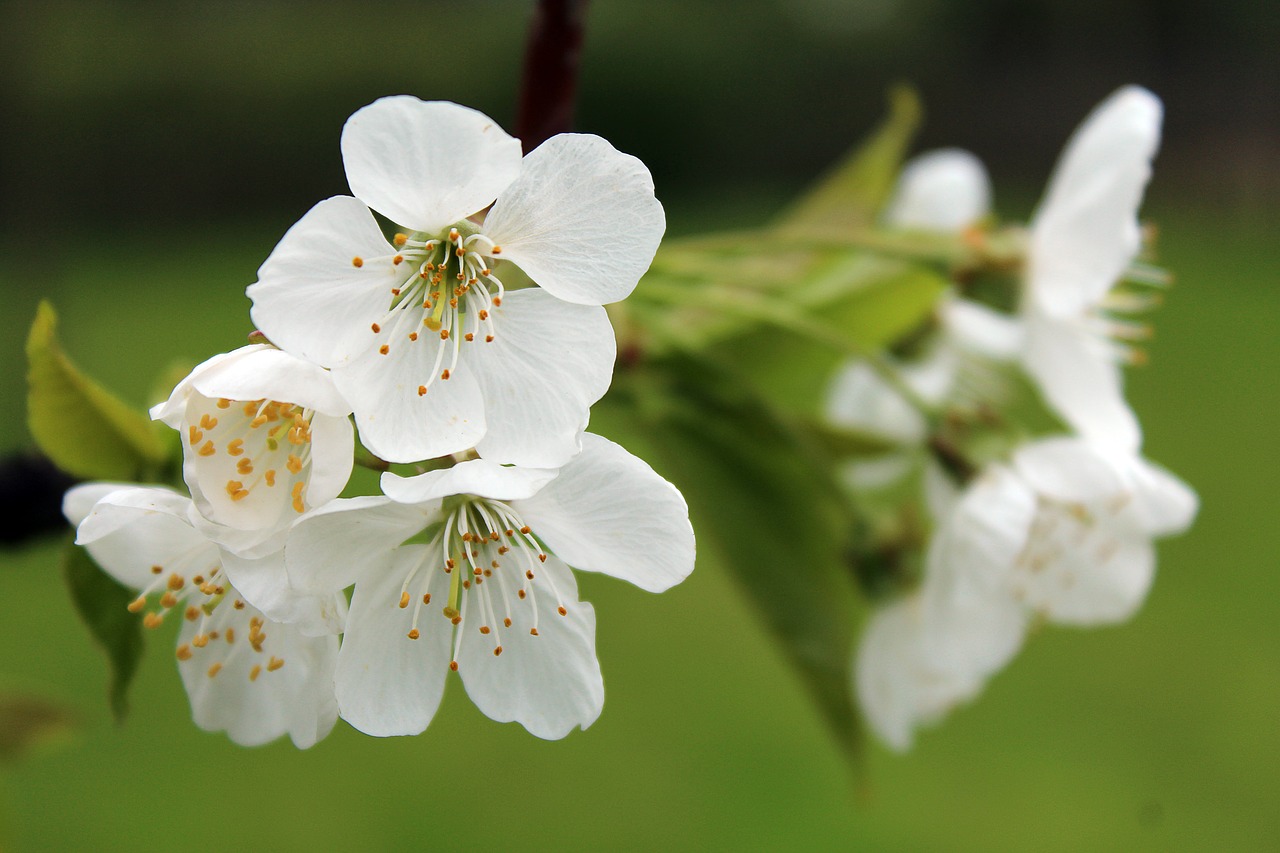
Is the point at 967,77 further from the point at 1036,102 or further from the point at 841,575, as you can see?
the point at 841,575

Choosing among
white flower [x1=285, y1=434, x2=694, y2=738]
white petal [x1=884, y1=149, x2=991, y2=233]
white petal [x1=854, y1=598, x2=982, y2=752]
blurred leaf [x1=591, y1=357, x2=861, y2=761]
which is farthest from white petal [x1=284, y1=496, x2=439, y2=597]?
white petal [x1=884, y1=149, x2=991, y2=233]

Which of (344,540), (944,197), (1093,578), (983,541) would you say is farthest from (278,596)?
(944,197)

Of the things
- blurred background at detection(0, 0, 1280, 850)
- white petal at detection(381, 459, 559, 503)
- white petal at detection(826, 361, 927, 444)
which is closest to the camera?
white petal at detection(381, 459, 559, 503)

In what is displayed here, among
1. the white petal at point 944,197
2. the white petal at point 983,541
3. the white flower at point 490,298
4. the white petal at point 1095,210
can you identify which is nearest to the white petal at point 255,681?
the white flower at point 490,298

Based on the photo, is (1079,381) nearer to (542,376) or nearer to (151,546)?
(542,376)

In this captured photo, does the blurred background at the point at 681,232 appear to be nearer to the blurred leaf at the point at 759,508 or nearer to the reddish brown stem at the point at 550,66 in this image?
the blurred leaf at the point at 759,508

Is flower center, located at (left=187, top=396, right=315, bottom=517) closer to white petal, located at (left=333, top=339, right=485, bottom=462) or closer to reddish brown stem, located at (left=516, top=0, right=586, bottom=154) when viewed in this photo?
white petal, located at (left=333, top=339, right=485, bottom=462)
